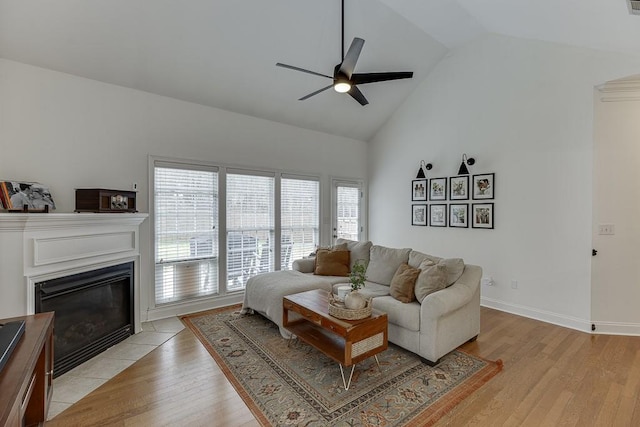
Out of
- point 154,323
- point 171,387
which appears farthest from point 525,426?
point 154,323

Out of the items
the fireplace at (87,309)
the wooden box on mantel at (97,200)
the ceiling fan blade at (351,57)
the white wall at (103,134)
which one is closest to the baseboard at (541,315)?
the ceiling fan blade at (351,57)

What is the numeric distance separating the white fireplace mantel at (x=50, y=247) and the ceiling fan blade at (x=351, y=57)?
271 centimetres

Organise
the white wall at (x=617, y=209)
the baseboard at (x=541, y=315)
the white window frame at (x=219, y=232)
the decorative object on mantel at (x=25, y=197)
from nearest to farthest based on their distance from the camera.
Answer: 1. the decorative object on mantel at (x=25, y=197)
2. the white wall at (x=617, y=209)
3. the baseboard at (x=541, y=315)
4. the white window frame at (x=219, y=232)

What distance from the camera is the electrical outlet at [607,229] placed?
339 cm

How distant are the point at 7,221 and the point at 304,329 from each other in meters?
2.56

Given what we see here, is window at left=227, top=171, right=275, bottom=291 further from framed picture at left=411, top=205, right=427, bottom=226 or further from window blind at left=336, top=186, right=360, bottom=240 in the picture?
framed picture at left=411, top=205, right=427, bottom=226

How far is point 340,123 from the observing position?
17.8 ft

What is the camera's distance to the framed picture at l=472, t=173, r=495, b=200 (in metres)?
4.29

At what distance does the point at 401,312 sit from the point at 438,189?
108 inches

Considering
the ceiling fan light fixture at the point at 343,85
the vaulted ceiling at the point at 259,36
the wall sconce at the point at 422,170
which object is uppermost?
the vaulted ceiling at the point at 259,36

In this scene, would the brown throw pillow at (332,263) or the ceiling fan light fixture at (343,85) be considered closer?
the ceiling fan light fixture at (343,85)

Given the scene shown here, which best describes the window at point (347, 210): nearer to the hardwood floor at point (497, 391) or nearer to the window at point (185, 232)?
the window at point (185, 232)

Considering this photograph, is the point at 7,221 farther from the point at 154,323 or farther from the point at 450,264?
the point at 450,264

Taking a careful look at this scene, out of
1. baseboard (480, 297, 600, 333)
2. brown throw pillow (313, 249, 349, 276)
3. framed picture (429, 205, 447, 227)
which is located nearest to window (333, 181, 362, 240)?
brown throw pillow (313, 249, 349, 276)
